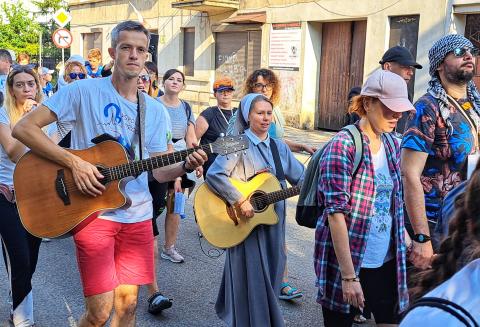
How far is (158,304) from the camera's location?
4.23 meters

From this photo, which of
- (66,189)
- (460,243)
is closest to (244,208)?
(66,189)

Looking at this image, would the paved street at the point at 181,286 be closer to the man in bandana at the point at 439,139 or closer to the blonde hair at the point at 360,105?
the man in bandana at the point at 439,139

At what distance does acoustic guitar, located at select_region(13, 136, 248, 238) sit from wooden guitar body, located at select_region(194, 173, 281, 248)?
0.66 meters

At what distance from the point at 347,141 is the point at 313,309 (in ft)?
6.78

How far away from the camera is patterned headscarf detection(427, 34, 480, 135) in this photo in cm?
310

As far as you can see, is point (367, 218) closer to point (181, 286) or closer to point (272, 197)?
point (272, 197)

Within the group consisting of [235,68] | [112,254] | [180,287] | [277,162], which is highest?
[235,68]

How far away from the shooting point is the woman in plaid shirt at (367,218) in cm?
269

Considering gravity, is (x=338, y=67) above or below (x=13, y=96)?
above

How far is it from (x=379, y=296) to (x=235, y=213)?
3.71 feet

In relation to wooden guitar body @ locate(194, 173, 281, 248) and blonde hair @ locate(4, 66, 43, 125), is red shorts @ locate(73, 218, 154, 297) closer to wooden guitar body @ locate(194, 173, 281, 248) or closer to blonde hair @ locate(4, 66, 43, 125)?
wooden guitar body @ locate(194, 173, 281, 248)

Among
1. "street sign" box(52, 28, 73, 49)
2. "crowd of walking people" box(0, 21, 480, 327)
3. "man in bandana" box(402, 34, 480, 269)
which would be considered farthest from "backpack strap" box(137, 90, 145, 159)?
"street sign" box(52, 28, 73, 49)

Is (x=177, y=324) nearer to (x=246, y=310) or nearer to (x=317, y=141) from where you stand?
(x=246, y=310)

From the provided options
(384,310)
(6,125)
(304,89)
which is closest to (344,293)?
(384,310)
